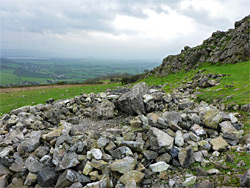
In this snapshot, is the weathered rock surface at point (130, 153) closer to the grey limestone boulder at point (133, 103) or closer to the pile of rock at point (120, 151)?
the pile of rock at point (120, 151)

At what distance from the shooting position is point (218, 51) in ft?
154

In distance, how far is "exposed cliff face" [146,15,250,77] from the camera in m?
41.7

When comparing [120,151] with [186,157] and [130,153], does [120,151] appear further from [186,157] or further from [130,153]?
[186,157]

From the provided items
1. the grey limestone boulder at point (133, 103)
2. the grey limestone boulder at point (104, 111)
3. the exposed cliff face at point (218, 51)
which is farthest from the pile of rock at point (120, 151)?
the exposed cliff face at point (218, 51)

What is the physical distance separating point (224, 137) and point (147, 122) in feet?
17.2

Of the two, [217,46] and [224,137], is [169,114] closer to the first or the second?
[224,137]

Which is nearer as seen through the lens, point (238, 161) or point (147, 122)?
point (238, 161)

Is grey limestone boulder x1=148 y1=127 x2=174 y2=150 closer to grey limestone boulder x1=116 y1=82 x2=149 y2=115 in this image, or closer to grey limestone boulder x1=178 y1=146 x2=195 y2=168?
grey limestone boulder x1=178 y1=146 x2=195 y2=168

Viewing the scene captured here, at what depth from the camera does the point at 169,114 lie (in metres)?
13.2

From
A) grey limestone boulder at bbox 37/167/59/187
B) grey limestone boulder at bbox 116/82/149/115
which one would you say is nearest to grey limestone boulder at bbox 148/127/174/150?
grey limestone boulder at bbox 116/82/149/115

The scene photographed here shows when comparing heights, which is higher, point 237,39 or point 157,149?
point 237,39

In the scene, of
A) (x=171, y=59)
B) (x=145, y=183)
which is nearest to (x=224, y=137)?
(x=145, y=183)

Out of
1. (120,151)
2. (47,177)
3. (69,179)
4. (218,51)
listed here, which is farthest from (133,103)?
(218,51)

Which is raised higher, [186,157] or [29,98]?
[186,157]
